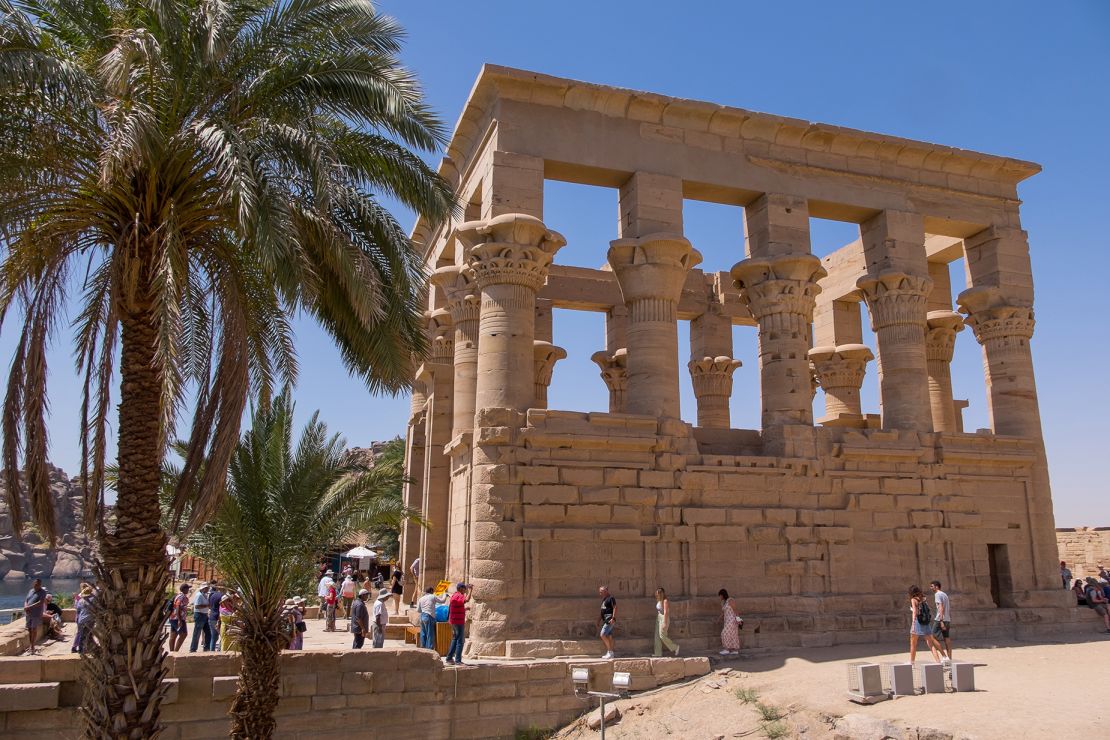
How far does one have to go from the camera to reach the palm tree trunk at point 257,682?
10.4 metres

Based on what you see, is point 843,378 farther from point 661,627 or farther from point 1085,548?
point 1085,548

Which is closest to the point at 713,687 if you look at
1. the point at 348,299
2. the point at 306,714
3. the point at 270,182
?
the point at 306,714

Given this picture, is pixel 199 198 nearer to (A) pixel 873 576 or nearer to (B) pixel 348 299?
(B) pixel 348 299

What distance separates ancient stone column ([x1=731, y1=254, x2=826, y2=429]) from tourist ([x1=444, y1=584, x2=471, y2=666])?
6.97 meters

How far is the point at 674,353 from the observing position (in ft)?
52.0

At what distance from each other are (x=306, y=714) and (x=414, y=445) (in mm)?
10806

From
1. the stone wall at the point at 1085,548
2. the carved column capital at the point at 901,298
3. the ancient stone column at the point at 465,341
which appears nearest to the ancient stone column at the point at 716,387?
the carved column capital at the point at 901,298

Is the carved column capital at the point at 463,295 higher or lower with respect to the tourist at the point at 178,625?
higher

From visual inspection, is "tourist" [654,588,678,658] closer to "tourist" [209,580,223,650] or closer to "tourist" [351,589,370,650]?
"tourist" [351,589,370,650]

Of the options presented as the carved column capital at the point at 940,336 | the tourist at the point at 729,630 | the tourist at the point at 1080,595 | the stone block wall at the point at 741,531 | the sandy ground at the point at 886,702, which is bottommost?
the sandy ground at the point at 886,702

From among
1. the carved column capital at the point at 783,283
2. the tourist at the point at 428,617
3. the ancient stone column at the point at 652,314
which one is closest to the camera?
the tourist at the point at 428,617

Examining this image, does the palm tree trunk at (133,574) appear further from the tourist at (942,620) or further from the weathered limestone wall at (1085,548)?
the weathered limestone wall at (1085,548)

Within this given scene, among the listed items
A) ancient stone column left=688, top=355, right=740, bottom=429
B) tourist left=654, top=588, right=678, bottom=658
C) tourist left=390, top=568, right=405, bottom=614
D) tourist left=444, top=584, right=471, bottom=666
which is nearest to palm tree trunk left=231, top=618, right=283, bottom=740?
tourist left=444, top=584, right=471, bottom=666

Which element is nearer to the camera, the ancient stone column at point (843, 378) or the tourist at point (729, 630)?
the tourist at point (729, 630)
